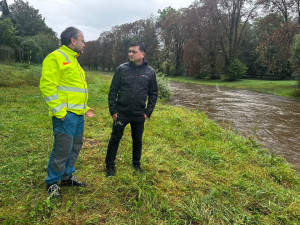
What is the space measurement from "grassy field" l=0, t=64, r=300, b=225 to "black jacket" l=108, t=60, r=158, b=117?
1021 millimetres

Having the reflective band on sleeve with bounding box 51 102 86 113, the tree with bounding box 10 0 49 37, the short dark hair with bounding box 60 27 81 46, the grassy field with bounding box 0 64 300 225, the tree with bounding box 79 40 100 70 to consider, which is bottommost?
the grassy field with bounding box 0 64 300 225

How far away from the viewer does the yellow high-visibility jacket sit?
2.14 meters

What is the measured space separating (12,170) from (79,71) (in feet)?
6.23

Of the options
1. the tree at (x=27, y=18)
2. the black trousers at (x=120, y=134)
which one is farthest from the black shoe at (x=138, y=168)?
the tree at (x=27, y=18)

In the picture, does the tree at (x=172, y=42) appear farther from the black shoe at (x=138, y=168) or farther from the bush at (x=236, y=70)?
the black shoe at (x=138, y=168)

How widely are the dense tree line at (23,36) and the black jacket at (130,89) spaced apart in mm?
20026

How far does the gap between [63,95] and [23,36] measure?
41.3m

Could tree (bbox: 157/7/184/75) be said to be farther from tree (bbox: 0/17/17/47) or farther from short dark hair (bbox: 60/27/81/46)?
short dark hair (bbox: 60/27/81/46)

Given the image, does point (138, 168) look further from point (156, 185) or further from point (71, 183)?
point (71, 183)

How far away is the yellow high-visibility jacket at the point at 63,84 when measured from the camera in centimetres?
214

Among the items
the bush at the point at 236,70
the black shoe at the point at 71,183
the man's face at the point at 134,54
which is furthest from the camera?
the bush at the point at 236,70

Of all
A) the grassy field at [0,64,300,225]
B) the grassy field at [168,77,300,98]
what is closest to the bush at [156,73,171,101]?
the grassy field at [0,64,300,225]

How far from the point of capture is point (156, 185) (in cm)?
287

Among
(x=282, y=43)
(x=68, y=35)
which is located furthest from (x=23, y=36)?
(x=68, y=35)
